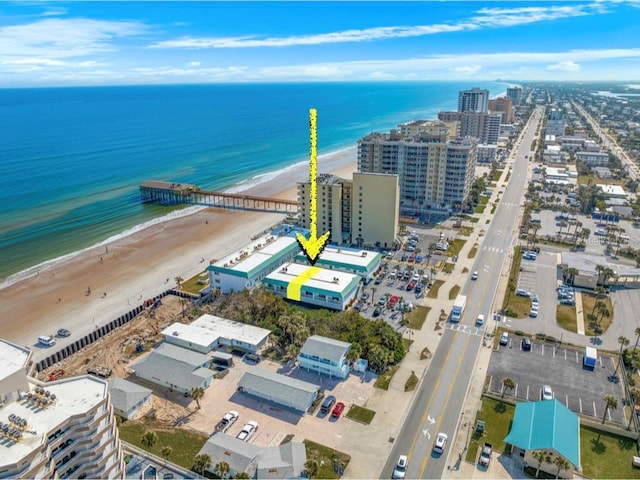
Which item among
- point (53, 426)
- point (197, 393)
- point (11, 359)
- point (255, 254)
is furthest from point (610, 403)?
point (255, 254)

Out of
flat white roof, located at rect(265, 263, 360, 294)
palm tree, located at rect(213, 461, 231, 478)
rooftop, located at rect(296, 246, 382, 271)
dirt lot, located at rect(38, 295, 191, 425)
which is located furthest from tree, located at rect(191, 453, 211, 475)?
rooftop, located at rect(296, 246, 382, 271)

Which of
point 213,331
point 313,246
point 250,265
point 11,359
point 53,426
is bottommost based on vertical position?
point 213,331

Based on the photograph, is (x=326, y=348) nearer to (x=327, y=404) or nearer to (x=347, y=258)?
(x=327, y=404)

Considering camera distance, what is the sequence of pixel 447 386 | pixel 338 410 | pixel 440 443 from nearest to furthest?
pixel 440 443 < pixel 338 410 < pixel 447 386

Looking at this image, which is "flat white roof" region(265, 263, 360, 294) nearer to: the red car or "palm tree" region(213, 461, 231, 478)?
the red car

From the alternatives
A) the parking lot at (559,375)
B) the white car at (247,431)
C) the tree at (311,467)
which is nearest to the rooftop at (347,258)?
the parking lot at (559,375)
